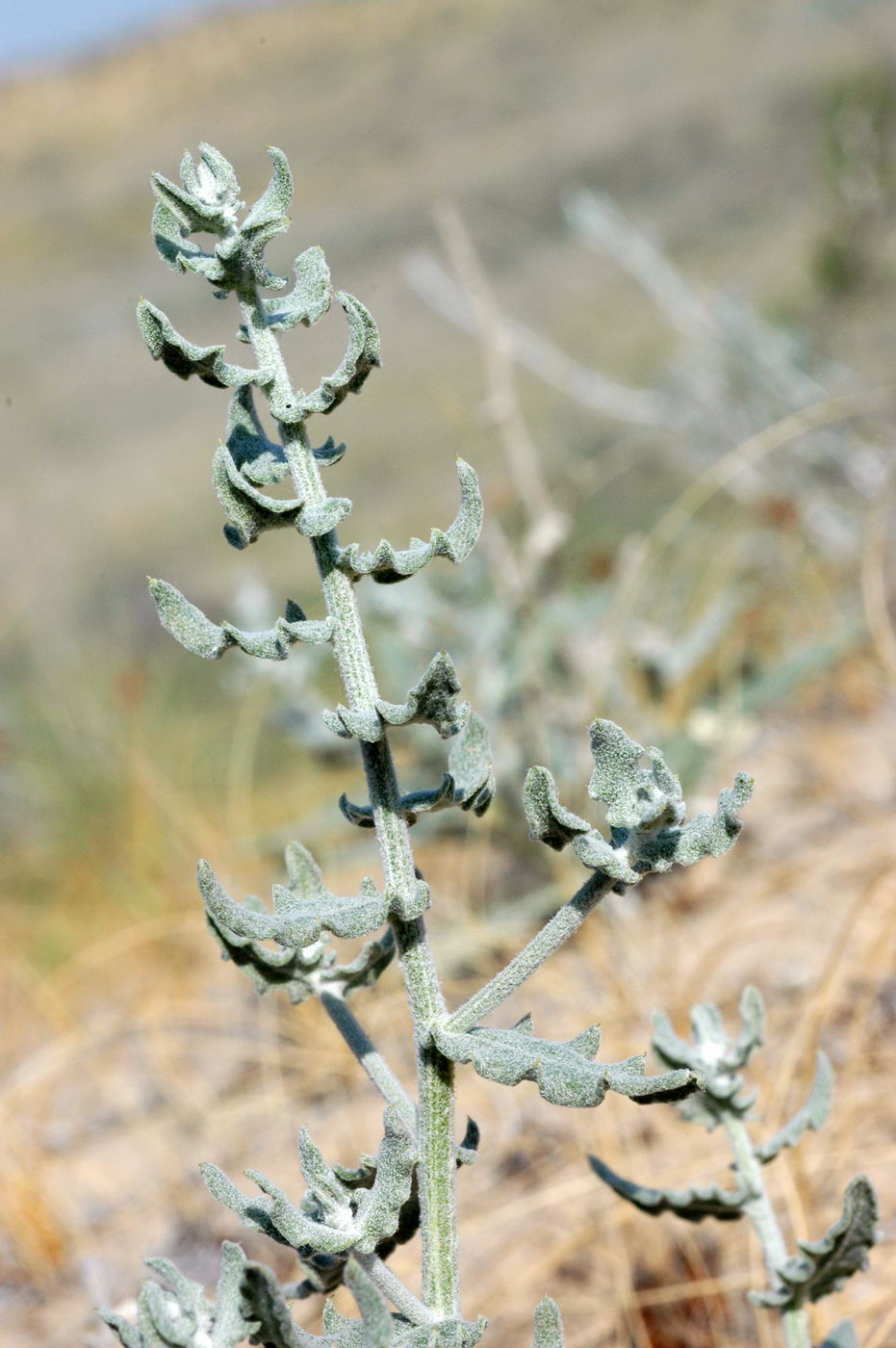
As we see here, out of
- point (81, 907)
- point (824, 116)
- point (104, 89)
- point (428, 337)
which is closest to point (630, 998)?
point (81, 907)

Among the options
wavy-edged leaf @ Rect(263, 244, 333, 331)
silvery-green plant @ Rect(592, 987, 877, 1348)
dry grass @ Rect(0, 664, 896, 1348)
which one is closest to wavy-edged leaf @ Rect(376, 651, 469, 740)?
wavy-edged leaf @ Rect(263, 244, 333, 331)

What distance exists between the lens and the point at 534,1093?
1.84 m

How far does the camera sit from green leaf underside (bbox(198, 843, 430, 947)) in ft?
2.11

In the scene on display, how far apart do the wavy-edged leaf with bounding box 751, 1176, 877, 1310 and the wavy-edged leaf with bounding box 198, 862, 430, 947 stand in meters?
0.33

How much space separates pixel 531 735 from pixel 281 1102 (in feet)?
2.72

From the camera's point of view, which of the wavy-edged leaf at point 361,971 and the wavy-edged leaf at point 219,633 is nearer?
the wavy-edged leaf at point 219,633

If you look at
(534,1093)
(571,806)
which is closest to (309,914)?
(534,1093)

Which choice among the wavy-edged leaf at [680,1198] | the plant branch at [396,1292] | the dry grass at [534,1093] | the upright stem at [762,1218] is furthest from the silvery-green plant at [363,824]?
the dry grass at [534,1093]

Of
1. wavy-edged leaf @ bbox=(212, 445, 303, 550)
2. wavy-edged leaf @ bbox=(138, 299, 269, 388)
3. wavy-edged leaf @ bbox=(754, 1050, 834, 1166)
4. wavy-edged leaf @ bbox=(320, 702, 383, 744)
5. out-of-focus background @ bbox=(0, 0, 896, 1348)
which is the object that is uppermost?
out-of-focus background @ bbox=(0, 0, 896, 1348)

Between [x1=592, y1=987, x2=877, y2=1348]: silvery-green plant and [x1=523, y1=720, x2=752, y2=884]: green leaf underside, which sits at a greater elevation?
[x1=523, y1=720, x2=752, y2=884]: green leaf underside

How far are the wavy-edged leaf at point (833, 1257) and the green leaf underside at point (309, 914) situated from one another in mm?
334

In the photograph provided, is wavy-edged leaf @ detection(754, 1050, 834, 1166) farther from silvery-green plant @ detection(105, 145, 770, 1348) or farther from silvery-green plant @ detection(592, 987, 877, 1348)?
silvery-green plant @ detection(105, 145, 770, 1348)

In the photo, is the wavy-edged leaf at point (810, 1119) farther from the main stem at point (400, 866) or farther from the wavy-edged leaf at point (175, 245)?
the wavy-edged leaf at point (175, 245)

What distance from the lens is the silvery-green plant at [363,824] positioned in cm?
63
